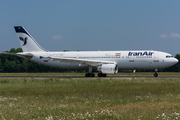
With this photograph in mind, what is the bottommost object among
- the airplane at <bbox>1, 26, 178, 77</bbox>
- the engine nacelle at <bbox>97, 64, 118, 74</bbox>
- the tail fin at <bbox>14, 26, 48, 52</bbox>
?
the engine nacelle at <bbox>97, 64, 118, 74</bbox>

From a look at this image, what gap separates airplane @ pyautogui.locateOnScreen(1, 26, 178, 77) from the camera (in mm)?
38938

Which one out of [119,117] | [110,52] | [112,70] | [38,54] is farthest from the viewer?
[38,54]

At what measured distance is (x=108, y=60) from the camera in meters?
40.8

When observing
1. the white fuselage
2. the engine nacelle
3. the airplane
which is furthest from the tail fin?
the engine nacelle

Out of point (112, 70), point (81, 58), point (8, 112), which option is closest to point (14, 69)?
point (81, 58)

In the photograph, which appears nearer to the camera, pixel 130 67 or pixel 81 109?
pixel 81 109

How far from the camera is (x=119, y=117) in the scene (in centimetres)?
895

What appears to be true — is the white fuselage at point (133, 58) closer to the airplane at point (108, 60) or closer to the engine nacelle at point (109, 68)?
the airplane at point (108, 60)

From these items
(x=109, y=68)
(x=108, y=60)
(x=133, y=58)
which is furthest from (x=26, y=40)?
(x=133, y=58)

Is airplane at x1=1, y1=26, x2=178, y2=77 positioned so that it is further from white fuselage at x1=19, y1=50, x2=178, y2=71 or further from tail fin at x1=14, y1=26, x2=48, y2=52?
tail fin at x1=14, y1=26, x2=48, y2=52

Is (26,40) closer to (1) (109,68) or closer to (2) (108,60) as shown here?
(2) (108,60)

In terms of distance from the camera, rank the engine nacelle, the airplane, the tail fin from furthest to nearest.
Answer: the tail fin, the airplane, the engine nacelle

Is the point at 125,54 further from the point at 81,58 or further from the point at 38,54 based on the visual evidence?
the point at 38,54

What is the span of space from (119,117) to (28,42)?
40581 millimetres
